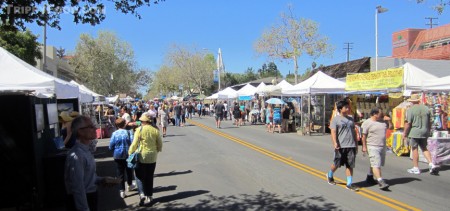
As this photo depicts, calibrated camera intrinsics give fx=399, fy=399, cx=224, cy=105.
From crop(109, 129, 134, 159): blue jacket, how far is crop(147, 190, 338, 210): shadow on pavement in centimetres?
109

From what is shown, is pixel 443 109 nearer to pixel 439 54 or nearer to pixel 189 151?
pixel 189 151

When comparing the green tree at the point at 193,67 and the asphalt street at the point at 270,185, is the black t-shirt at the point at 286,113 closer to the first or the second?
the asphalt street at the point at 270,185

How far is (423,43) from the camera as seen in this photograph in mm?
42875

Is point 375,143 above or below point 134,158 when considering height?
above

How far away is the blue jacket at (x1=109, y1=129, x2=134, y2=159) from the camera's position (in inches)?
297

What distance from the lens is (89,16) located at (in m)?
6.36

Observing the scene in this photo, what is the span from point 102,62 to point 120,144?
146 feet

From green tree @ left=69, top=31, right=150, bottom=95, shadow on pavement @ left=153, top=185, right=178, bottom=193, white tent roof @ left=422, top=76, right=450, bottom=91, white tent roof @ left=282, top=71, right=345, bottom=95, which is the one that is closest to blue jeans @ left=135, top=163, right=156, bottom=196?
shadow on pavement @ left=153, top=185, right=178, bottom=193

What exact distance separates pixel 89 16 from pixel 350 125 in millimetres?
5116

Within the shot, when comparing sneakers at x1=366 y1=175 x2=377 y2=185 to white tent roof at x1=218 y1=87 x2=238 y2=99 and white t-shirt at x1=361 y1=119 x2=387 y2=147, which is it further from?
white tent roof at x1=218 y1=87 x2=238 y2=99

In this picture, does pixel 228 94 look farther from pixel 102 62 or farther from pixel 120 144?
pixel 120 144

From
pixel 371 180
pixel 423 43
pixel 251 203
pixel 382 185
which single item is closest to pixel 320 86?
pixel 371 180

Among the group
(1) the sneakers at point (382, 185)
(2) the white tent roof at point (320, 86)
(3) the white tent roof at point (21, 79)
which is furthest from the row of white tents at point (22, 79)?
(2) the white tent roof at point (320, 86)

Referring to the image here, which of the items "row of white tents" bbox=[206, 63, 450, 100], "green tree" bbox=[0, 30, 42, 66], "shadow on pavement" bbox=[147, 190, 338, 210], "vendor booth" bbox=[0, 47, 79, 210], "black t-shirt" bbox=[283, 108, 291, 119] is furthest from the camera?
"green tree" bbox=[0, 30, 42, 66]
